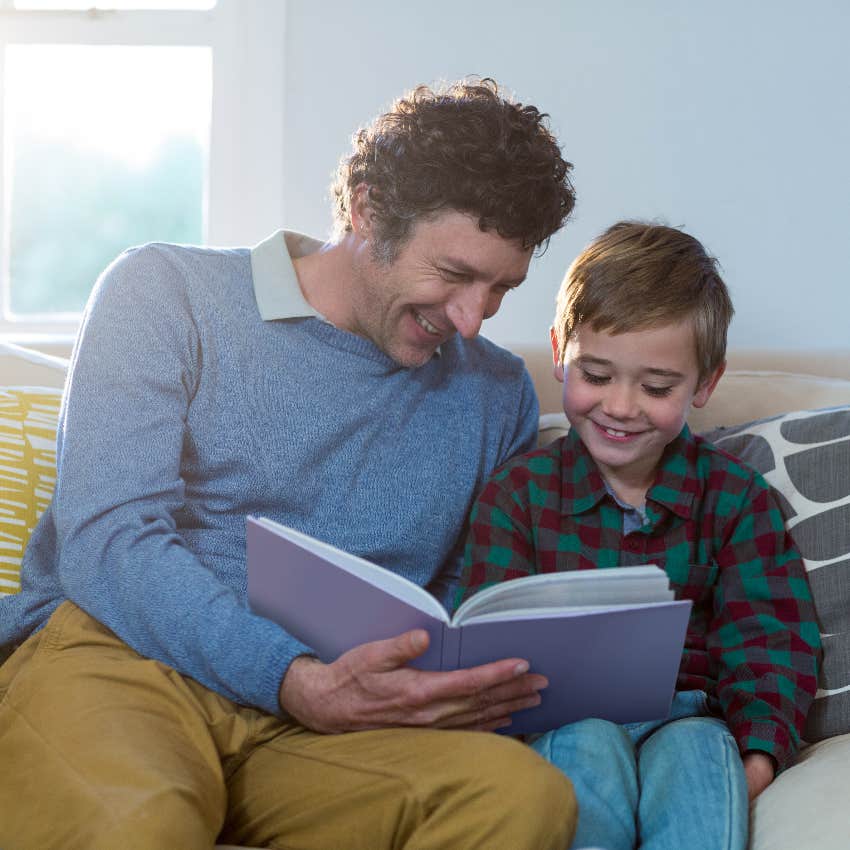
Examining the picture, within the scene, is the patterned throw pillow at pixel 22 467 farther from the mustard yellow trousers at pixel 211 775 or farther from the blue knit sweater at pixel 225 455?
the mustard yellow trousers at pixel 211 775

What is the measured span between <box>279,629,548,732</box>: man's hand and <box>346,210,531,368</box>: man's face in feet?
1.58

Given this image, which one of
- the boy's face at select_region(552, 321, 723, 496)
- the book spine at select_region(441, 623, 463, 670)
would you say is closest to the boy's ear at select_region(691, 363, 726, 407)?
the boy's face at select_region(552, 321, 723, 496)

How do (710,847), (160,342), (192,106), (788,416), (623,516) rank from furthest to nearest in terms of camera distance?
1. (192,106)
2. (788,416)
3. (623,516)
4. (160,342)
5. (710,847)

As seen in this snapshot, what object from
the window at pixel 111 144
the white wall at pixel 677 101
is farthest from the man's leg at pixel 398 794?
the window at pixel 111 144

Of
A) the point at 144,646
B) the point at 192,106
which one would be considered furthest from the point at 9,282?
the point at 144,646

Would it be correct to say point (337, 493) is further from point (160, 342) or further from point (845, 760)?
point (845, 760)

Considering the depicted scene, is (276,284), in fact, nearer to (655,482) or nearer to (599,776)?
(655,482)

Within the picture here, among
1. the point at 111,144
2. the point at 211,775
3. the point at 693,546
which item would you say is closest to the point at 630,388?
the point at 693,546

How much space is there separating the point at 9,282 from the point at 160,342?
1.52 m

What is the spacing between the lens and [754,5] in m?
2.41

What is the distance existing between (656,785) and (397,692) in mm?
350

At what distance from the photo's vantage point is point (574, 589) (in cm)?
115

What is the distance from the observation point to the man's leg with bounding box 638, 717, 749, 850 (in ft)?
4.03

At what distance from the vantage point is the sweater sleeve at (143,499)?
49.6 inches
